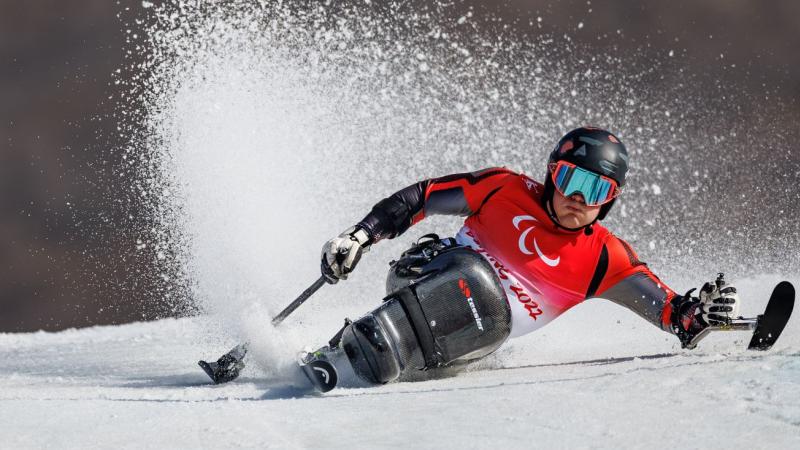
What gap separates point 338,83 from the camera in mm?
9195

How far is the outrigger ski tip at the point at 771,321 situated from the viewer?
4.21 meters

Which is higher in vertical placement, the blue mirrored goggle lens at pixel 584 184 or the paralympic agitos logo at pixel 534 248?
the blue mirrored goggle lens at pixel 584 184

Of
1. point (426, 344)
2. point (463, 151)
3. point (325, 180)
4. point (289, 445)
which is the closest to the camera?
point (289, 445)

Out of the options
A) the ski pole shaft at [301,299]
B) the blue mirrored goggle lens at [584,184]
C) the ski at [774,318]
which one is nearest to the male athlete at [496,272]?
the blue mirrored goggle lens at [584,184]

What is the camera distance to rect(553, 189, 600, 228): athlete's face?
4.42 meters

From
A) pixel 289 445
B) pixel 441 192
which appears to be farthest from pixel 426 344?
pixel 289 445

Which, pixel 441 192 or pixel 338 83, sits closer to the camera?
pixel 441 192

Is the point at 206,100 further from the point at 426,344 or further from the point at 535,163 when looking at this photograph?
the point at 426,344

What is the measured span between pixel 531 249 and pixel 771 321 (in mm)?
1193

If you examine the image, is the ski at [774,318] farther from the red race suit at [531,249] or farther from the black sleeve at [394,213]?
the black sleeve at [394,213]

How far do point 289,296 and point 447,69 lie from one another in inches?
122

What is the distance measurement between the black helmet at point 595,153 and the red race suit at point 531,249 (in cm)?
30

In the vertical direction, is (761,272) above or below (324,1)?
below

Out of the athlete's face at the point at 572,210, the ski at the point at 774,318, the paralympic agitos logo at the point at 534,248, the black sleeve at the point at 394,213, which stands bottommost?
the ski at the point at 774,318
